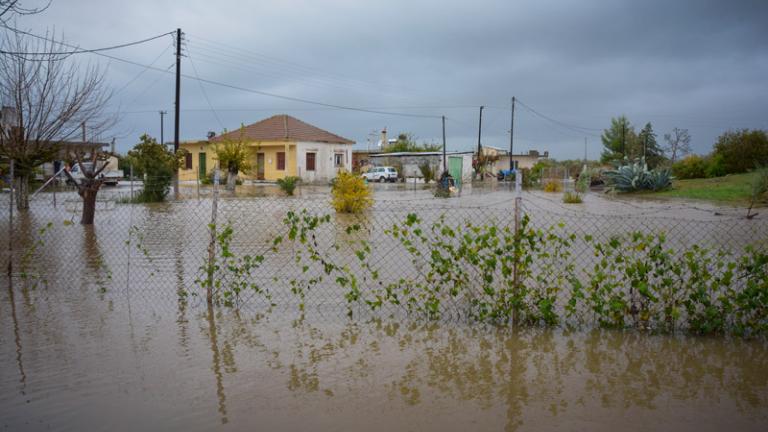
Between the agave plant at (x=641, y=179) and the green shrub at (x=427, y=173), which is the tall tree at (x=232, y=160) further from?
the agave plant at (x=641, y=179)

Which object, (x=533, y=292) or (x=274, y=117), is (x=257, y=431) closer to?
(x=533, y=292)

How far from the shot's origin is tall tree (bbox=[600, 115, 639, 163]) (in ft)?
223

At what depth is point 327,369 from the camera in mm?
5113

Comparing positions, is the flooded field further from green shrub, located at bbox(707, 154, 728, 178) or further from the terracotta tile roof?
the terracotta tile roof

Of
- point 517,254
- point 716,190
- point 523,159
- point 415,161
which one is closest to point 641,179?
point 716,190

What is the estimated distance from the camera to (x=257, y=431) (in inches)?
158

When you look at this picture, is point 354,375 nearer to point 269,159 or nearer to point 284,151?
point 284,151

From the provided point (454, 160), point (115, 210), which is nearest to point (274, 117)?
point (454, 160)

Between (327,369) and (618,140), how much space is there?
71375mm

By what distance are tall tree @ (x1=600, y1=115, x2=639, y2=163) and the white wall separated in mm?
33831

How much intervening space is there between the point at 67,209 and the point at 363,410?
18.2 meters

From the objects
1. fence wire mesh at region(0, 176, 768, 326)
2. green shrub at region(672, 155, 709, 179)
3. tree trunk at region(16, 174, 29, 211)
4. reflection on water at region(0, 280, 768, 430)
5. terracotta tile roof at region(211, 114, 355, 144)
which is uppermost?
terracotta tile roof at region(211, 114, 355, 144)

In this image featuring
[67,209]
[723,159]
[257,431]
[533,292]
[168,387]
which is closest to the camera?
[257,431]

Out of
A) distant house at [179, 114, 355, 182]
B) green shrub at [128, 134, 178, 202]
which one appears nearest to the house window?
distant house at [179, 114, 355, 182]
